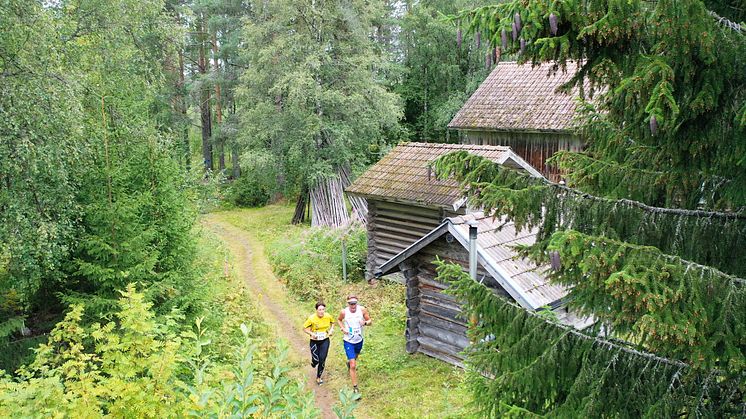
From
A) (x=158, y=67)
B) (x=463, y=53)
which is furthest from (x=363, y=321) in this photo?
(x=463, y=53)

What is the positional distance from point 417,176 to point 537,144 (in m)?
6.88

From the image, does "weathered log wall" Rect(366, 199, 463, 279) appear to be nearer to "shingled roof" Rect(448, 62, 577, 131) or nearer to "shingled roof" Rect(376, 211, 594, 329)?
"shingled roof" Rect(376, 211, 594, 329)

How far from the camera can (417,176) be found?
1434cm

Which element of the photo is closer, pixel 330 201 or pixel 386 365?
pixel 386 365

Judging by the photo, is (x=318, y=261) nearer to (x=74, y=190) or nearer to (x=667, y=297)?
(x=74, y=190)

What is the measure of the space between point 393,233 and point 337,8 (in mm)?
9507

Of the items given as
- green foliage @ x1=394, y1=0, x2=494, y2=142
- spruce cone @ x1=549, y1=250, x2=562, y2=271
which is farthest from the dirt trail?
green foliage @ x1=394, y1=0, x2=494, y2=142

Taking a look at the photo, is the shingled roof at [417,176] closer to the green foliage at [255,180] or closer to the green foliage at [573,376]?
the green foliage at [255,180]

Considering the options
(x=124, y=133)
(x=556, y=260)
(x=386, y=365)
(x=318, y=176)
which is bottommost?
(x=386, y=365)

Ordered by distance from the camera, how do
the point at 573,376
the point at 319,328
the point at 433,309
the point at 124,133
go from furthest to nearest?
1. the point at 433,309
2. the point at 124,133
3. the point at 319,328
4. the point at 573,376

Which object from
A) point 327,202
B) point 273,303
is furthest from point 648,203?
point 327,202

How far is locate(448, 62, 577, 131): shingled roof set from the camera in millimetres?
18859

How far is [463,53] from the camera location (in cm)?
2817

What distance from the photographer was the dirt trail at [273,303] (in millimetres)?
9924
